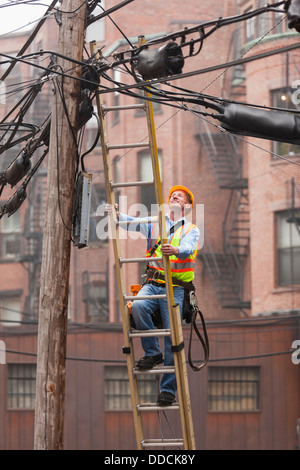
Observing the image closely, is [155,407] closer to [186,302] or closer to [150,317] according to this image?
[150,317]

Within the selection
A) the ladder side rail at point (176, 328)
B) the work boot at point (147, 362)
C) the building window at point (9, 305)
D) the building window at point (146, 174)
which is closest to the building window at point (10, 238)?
the building window at point (9, 305)

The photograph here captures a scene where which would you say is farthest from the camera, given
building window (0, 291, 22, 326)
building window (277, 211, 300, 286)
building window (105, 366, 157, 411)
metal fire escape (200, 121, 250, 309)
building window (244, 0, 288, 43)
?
building window (0, 291, 22, 326)

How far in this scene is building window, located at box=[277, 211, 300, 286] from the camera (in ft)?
101

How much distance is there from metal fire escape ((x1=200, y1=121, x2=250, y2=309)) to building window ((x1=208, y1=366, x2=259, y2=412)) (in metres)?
2.35

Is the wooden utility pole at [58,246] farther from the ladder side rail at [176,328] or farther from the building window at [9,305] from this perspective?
the building window at [9,305]

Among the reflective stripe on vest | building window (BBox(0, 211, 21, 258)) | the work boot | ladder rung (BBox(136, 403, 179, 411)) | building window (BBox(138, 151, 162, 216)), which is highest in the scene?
building window (BBox(138, 151, 162, 216))

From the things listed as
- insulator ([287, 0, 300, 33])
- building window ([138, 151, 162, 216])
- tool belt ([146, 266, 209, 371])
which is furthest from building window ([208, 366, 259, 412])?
insulator ([287, 0, 300, 33])

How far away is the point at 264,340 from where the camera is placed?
30234 mm

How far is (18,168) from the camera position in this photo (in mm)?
13414

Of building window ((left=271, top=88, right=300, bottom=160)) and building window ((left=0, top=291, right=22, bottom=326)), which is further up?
building window ((left=271, top=88, right=300, bottom=160))

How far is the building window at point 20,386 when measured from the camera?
105 feet

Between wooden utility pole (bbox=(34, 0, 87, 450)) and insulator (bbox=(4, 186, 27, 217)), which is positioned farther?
insulator (bbox=(4, 186, 27, 217))

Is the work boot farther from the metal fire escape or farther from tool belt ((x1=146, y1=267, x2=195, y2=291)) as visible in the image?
the metal fire escape

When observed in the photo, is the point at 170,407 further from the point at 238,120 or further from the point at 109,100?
the point at 109,100
